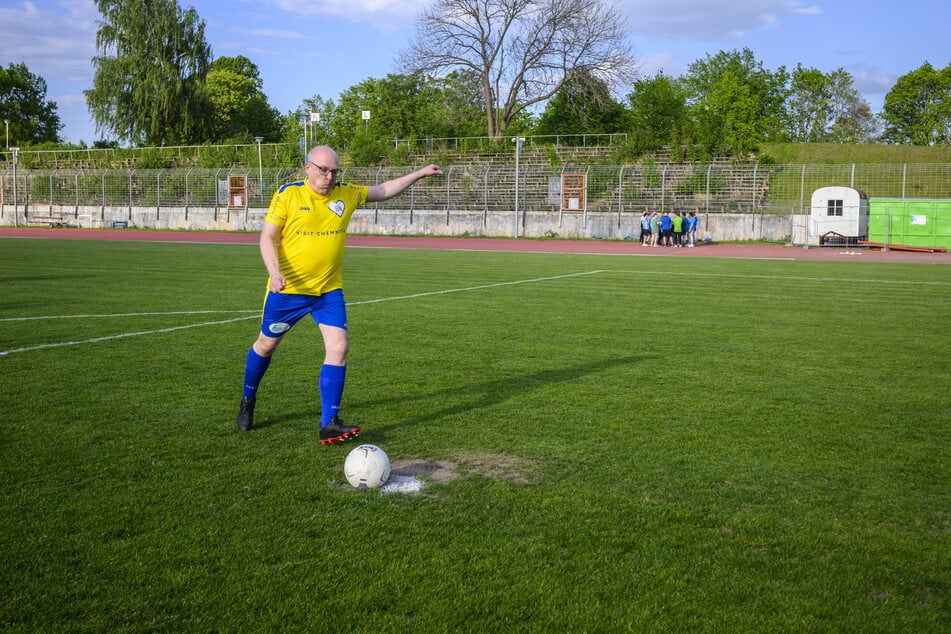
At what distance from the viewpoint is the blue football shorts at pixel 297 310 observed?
6117mm

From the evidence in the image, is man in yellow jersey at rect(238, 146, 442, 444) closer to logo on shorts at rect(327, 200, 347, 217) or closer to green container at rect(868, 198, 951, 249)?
logo on shorts at rect(327, 200, 347, 217)

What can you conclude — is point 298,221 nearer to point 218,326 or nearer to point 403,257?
point 218,326

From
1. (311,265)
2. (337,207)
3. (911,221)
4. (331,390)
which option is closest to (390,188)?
(337,207)

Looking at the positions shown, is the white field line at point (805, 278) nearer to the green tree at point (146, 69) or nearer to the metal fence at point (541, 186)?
the metal fence at point (541, 186)

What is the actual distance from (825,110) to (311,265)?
290ft

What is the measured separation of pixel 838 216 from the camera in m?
33.9

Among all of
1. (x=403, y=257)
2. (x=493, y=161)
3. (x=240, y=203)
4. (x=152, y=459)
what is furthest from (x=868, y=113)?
(x=152, y=459)

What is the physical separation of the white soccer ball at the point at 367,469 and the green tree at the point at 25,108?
99.7 meters

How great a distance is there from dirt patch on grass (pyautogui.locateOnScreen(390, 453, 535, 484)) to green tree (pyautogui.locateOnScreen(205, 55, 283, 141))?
266 feet

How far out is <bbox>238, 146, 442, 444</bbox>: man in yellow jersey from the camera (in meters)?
5.97

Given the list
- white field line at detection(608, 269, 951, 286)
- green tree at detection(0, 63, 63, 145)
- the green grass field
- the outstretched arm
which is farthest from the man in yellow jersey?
green tree at detection(0, 63, 63, 145)

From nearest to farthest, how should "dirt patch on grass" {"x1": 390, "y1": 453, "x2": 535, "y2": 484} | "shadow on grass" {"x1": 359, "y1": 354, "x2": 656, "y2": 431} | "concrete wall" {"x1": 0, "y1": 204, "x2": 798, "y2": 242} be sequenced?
"dirt patch on grass" {"x1": 390, "y1": 453, "x2": 535, "y2": 484} < "shadow on grass" {"x1": 359, "y1": 354, "x2": 656, "y2": 431} < "concrete wall" {"x1": 0, "y1": 204, "x2": 798, "y2": 242}

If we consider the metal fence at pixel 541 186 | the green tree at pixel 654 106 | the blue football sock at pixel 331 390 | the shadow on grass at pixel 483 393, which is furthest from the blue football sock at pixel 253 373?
the green tree at pixel 654 106

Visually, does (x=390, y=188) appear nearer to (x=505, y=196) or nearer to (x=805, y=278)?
(x=805, y=278)
